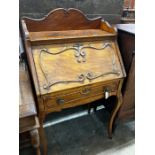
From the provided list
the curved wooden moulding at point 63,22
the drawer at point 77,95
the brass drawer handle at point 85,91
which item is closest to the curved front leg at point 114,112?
the drawer at point 77,95

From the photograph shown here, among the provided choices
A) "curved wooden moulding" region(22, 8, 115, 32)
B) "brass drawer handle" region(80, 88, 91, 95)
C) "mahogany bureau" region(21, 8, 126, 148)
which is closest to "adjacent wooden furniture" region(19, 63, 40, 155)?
"mahogany bureau" region(21, 8, 126, 148)

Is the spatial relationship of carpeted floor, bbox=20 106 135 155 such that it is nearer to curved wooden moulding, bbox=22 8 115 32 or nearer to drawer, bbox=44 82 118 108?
drawer, bbox=44 82 118 108

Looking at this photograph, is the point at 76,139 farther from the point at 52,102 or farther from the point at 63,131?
the point at 52,102

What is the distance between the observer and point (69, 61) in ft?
3.93

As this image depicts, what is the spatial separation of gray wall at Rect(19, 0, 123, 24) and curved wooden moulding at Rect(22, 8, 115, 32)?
0.25ft

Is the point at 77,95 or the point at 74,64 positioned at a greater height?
the point at 74,64

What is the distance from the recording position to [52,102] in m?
1.14

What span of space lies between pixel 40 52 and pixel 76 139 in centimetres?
97

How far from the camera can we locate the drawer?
113 centimetres

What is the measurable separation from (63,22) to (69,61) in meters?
0.39

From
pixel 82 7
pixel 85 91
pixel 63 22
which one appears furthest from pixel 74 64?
pixel 82 7

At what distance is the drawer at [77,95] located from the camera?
1.13m

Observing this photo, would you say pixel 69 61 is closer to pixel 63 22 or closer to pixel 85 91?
pixel 85 91
